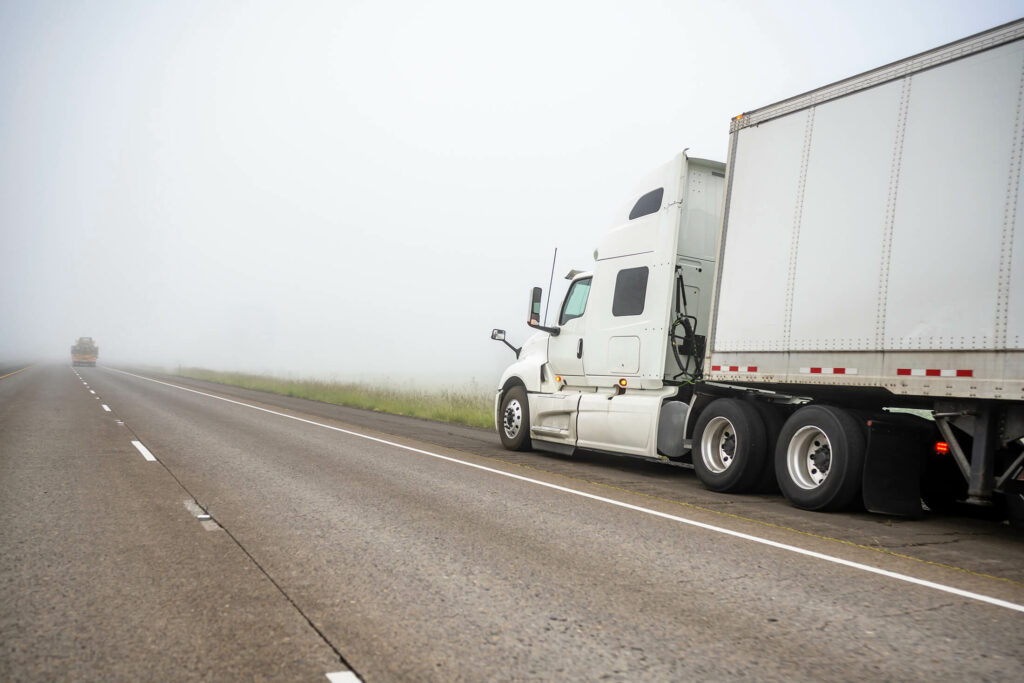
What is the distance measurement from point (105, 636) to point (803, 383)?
249 inches

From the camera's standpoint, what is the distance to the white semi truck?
20.0 feet

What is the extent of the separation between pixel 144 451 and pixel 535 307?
6173 mm

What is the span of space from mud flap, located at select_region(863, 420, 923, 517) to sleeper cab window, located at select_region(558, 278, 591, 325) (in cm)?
540

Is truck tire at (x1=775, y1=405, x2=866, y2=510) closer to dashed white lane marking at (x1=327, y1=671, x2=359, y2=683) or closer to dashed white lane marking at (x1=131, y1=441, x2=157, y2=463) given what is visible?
dashed white lane marking at (x1=327, y1=671, x2=359, y2=683)

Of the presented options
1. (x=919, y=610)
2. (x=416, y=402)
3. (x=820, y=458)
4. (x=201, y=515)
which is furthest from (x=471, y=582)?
(x=416, y=402)

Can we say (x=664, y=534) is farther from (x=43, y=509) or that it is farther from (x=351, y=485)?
(x=43, y=509)

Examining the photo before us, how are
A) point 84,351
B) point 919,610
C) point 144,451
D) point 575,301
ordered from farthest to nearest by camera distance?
1. point 84,351
2. point 575,301
3. point 144,451
4. point 919,610

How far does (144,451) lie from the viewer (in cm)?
1059

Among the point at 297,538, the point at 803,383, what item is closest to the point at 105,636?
the point at 297,538

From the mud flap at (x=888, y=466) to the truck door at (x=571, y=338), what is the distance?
5032 millimetres

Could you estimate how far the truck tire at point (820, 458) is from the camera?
23.0 feet

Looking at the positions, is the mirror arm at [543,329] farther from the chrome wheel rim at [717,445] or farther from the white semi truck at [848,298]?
the chrome wheel rim at [717,445]

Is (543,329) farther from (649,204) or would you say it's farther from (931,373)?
(931,373)

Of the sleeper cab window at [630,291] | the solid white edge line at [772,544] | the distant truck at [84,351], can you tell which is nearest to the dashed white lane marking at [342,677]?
the solid white edge line at [772,544]
